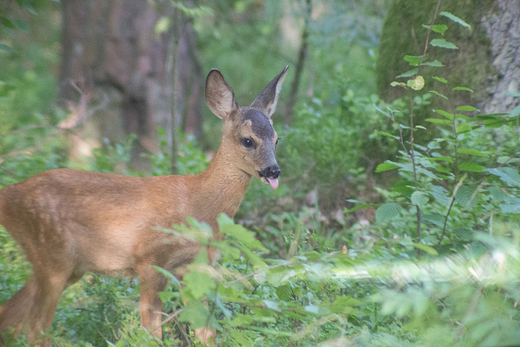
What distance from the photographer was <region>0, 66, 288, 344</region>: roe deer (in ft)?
9.39

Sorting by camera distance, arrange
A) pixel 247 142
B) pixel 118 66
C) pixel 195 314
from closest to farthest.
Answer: pixel 195 314
pixel 247 142
pixel 118 66

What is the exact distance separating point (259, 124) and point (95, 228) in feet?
4.39

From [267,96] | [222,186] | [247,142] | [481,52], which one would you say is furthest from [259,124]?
[481,52]

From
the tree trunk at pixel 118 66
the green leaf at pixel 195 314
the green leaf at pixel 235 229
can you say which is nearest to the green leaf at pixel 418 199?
the green leaf at pixel 235 229

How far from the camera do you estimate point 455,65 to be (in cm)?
441

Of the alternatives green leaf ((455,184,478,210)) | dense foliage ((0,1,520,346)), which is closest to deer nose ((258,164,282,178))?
dense foliage ((0,1,520,346))

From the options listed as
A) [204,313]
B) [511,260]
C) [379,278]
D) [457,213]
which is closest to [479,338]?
[511,260]

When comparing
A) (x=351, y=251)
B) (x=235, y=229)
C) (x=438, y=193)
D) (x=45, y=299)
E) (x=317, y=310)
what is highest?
(x=438, y=193)

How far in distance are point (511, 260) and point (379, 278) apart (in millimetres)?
606

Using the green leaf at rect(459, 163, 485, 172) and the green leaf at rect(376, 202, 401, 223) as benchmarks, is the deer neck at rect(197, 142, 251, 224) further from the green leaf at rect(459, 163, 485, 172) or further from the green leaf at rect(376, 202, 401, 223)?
the green leaf at rect(459, 163, 485, 172)

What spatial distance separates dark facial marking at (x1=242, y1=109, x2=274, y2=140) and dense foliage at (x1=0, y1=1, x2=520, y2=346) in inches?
30.0

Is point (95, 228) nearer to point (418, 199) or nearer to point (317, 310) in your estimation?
point (317, 310)

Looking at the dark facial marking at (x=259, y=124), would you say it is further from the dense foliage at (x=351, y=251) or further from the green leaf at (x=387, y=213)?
the green leaf at (x=387, y=213)

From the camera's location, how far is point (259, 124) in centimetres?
341
